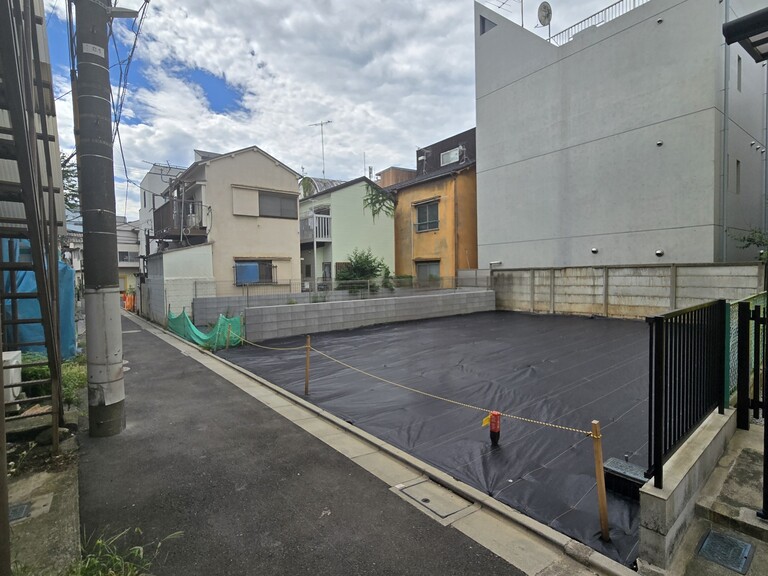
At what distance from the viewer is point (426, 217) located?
21.5m

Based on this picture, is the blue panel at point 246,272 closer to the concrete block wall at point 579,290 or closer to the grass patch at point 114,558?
the concrete block wall at point 579,290

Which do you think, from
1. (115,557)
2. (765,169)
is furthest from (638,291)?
(115,557)

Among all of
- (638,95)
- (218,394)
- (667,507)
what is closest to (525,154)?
(638,95)

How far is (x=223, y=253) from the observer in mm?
15781

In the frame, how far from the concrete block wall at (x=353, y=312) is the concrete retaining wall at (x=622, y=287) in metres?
1.50

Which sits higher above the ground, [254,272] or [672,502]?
[254,272]

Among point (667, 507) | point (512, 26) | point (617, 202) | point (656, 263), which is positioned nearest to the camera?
point (667, 507)

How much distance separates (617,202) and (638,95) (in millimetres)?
3573

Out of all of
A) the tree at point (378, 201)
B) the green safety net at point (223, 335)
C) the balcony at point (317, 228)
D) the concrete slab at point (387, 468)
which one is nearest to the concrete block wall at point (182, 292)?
the green safety net at point (223, 335)

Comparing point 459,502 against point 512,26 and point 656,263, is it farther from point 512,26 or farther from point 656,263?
point 512,26

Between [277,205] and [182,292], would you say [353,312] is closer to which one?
[182,292]

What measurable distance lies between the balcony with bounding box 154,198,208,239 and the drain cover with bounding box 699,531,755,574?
54.2ft

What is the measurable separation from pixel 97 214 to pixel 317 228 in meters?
15.6

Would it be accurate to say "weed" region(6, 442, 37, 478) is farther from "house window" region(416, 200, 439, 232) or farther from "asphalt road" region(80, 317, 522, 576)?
"house window" region(416, 200, 439, 232)
